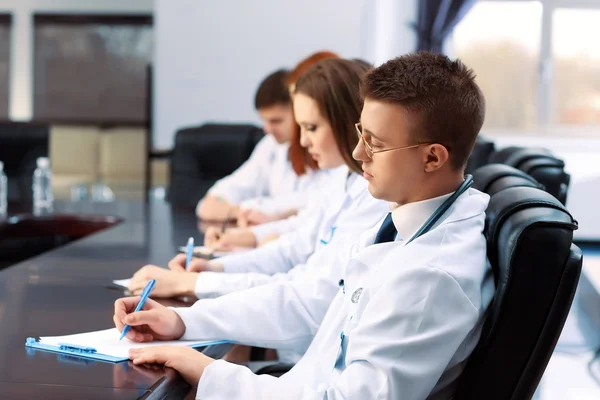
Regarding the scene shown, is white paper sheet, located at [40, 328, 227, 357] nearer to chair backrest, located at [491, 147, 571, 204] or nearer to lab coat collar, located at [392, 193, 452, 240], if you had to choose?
lab coat collar, located at [392, 193, 452, 240]

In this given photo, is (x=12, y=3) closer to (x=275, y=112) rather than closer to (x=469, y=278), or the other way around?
(x=275, y=112)

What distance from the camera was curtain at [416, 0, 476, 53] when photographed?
224 inches

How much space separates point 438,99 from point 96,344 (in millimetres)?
665

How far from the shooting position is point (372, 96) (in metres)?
1.20

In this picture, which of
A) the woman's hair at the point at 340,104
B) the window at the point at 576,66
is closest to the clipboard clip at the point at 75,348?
the woman's hair at the point at 340,104

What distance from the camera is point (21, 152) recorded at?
3959mm

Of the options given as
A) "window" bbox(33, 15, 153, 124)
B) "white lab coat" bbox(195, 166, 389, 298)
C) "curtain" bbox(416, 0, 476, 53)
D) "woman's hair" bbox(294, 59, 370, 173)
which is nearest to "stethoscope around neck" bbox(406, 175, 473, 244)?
"white lab coat" bbox(195, 166, 389, 298)

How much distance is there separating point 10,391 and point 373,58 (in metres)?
4.92

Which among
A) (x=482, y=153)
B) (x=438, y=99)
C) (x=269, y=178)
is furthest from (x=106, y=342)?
(x=269, y=178)

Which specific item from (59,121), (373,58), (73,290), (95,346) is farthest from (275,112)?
(59,121)

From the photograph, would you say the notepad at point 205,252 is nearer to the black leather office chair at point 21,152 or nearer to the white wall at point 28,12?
the black leather office chair at point 21,152

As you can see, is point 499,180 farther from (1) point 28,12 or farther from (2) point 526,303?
(1) point 28,12

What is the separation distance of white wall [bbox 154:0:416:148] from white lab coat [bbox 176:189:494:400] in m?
4.77

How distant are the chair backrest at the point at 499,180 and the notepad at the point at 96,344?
0.58 m
